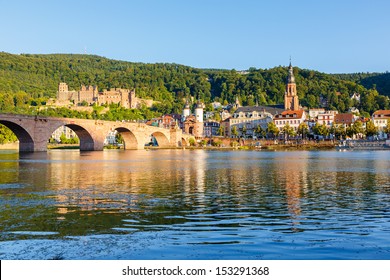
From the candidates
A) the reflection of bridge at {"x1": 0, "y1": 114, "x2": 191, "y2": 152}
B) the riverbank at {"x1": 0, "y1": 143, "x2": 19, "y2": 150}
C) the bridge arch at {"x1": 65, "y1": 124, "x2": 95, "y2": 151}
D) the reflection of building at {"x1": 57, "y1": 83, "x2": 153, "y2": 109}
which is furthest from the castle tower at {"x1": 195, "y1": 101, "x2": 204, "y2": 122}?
the bridge arch at {"x1": 65, "y1": 124, "x2": 95, "y2": 151}

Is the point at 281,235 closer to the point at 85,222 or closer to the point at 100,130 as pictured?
the point at 85,222

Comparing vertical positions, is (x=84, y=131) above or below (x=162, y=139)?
above

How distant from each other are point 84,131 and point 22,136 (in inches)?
537

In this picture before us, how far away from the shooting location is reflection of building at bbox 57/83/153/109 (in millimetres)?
190500

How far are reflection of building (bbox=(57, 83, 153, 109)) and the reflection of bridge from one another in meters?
68.2

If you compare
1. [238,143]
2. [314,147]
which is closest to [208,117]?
[238,143]

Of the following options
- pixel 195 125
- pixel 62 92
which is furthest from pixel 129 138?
pixel 62 92

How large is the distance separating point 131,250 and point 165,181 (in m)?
17.2

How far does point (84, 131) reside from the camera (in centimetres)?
8562

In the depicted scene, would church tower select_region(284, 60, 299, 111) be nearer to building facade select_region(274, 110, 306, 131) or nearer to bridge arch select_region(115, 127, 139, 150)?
building facade select_region(274, 110, 306, 131)

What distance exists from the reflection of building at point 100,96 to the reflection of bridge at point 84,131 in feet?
224

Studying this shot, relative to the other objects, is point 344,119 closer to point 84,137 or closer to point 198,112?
point 198,112

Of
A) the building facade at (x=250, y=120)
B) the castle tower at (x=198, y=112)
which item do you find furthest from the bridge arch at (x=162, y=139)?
the castle tower at (x=198, y=112)

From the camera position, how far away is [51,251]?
1143cm
